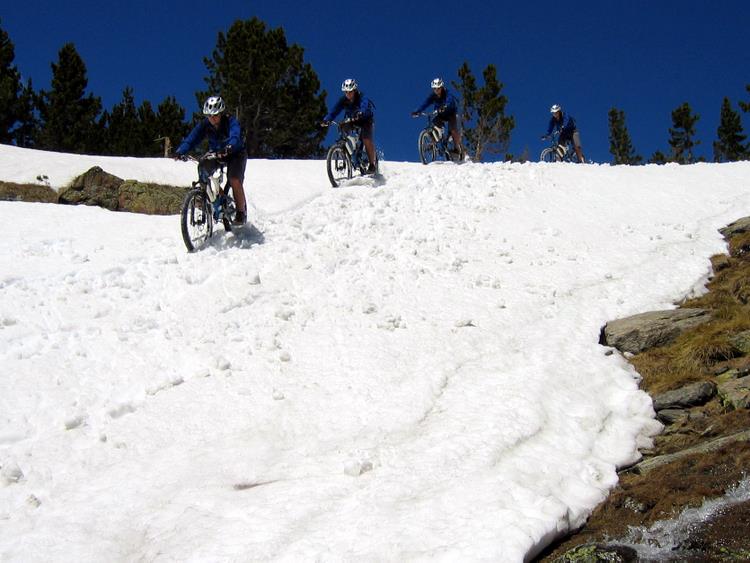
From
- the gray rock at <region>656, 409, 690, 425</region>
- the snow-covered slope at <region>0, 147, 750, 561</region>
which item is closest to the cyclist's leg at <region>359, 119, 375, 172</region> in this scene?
the snow-covered slope at <region>0, 147, 750, 561</region>

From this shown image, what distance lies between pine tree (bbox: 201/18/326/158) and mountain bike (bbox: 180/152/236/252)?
62.0 feet

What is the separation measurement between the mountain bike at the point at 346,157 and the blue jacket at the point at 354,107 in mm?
176

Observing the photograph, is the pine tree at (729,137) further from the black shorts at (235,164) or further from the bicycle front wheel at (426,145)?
the black shorts at (235,164)

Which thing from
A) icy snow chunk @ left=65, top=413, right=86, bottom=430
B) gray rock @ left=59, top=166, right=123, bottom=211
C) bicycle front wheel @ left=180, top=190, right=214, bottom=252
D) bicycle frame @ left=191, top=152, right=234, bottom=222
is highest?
gray rock @ left=59, top=166, right=123, bottom=211

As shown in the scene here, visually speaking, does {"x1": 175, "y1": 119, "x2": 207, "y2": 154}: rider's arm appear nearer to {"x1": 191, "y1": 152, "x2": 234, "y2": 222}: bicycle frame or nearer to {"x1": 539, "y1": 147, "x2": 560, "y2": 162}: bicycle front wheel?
{"x1": 191, "y1": 152, "x2": 234, "y2": 222}: bicycle frame

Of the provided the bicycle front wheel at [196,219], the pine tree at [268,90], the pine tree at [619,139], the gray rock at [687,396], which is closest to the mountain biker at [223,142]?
the bicycle front wheel at [196,219]

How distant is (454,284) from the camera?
9570 mm

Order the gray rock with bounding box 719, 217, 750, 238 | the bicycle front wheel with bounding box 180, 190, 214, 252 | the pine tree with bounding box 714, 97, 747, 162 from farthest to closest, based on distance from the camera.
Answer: the pine tree with bounding box 714, 97, 747, 162 → the gray rock with bounding box 719, 217, 750, 238 → the bicycle front wheel with bounding box 180, 190, 214, 252

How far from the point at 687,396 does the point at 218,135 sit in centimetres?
783

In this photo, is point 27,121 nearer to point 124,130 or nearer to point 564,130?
point 124,130

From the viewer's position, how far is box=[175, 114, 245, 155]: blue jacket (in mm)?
10695

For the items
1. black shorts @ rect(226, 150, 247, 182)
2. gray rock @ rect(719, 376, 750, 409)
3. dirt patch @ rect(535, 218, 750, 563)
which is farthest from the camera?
black shorts @ rect(226, 150, 247, 182)

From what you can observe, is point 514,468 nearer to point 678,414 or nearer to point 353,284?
point 678,414

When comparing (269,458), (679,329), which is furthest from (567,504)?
(679,329)
